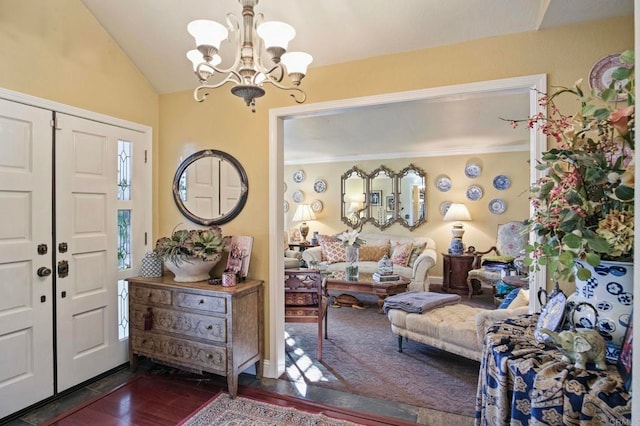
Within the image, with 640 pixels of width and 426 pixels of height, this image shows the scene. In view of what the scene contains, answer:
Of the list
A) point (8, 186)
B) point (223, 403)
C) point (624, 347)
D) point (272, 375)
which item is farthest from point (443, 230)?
point (8, 186)

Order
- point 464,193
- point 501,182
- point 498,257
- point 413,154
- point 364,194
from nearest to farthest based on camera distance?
point 498,257 → point 501,182 → point 464,193 → point 413,154 → point 364,194

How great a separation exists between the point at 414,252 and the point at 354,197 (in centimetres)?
173

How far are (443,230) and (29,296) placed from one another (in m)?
5.68

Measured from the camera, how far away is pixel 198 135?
311cm

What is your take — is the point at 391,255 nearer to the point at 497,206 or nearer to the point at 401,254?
the point at 401,254

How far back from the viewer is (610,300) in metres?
1.15

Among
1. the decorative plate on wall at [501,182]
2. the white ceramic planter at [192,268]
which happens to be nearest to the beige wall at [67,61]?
the white ceramic planter at [192,268]

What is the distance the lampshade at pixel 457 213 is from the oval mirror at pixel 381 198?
999 millimetres

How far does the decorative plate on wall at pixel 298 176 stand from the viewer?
7352 mm

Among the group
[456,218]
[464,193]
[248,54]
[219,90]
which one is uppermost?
[219,90]

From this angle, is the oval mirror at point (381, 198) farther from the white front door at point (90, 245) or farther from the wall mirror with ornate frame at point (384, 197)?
the white front door at point (90, 245)

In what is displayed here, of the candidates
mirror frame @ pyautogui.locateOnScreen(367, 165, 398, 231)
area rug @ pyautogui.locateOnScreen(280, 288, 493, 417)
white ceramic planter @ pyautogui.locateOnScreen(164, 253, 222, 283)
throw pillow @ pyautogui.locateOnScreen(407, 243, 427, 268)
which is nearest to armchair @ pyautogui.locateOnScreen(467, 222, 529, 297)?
throw pillow @ pyautogui.locateOnScreen(407, 243, 427, 268)

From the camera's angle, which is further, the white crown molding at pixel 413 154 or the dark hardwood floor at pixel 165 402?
the white crown molding at pixel 413 154

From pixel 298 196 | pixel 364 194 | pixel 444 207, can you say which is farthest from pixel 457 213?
pixel 298 196
